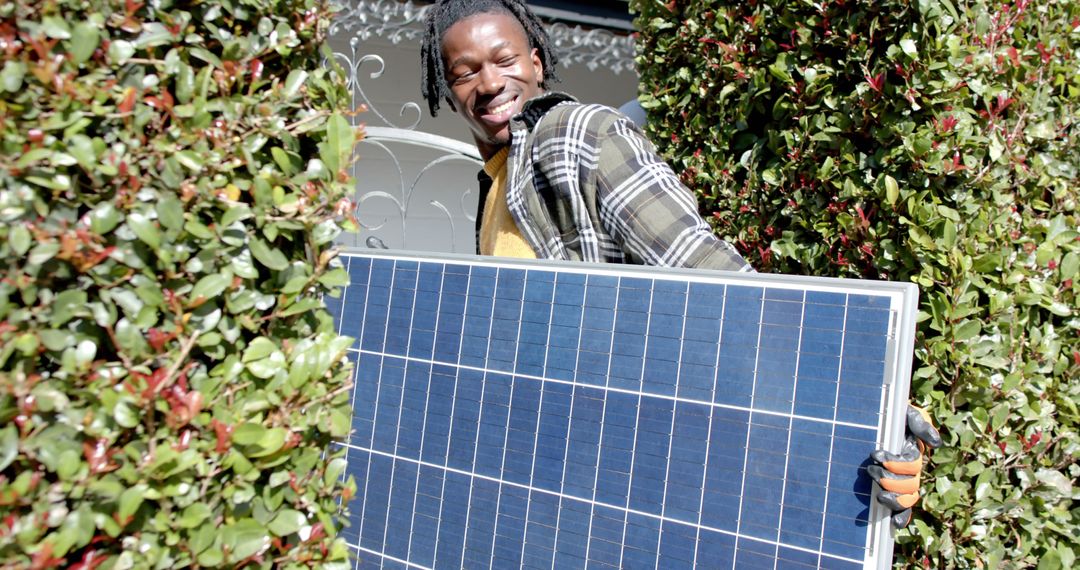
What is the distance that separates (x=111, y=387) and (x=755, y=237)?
90.6 inches

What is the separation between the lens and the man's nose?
265 cm

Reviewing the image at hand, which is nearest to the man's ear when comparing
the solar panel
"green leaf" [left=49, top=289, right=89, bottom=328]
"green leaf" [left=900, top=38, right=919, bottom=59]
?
the solar panel

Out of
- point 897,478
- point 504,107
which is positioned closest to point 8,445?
point 897,478

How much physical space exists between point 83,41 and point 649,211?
1452 millimetres

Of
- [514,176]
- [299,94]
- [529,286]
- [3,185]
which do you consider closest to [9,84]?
[3,185]

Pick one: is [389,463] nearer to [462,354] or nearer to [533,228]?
[462,354]

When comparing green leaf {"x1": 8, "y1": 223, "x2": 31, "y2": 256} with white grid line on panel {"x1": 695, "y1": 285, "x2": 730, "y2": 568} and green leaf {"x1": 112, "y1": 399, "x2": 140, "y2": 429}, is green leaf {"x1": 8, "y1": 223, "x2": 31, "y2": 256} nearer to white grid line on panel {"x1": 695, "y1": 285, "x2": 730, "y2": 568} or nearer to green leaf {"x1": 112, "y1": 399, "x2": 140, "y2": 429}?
green leaf {"x1": 112, "y1": 399, "x2": 140, "y2": 429}

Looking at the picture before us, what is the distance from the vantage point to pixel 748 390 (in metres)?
1.80

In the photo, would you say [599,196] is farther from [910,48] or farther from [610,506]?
[910,48]

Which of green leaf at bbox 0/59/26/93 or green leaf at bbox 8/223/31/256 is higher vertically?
green leaf at bbox 0/59/26/93

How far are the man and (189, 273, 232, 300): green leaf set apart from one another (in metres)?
1.27

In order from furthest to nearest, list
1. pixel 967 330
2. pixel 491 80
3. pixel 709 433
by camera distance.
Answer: pixel 491 80 → pixel 967 330 → pixel 709 433

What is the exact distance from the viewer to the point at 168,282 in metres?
1.12

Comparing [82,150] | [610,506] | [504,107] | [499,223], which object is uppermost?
[504,107]
